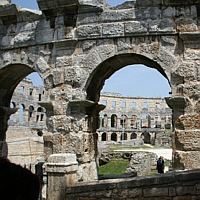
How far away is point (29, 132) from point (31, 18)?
23.8 m

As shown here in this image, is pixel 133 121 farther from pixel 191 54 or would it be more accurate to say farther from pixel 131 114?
pixel 191 54

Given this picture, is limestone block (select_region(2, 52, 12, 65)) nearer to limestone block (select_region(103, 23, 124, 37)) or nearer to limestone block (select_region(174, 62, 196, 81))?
limestone block (select_region(103, 23, 124, 37))

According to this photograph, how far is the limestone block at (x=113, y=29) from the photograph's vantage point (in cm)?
683

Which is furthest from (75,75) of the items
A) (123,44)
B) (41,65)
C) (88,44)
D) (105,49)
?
(123,44)

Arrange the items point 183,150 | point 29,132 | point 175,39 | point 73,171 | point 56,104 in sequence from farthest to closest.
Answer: point 29,132 < point 56,104 < point 175,39 < point 183,150 < point 73,171

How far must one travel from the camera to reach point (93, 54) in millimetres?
6957

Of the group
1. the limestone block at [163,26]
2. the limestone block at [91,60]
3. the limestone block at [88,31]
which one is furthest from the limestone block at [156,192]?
the limestone block at [88,31]

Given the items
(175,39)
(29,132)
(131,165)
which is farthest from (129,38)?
(29,132)

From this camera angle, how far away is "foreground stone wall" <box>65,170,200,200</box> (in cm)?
436

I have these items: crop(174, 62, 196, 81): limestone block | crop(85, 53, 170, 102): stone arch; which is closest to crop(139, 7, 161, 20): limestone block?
crop(85, 53, 170, 102): stone arch

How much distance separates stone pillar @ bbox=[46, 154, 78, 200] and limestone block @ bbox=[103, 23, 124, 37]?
12.0 ft

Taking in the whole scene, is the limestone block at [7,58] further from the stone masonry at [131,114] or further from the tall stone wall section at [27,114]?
the stone masonry at [131,114]

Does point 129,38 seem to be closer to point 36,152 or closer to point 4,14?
point 4,14

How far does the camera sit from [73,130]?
682cm
